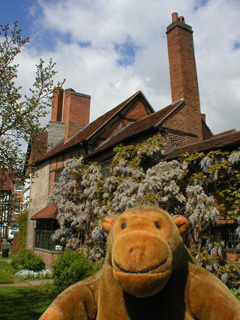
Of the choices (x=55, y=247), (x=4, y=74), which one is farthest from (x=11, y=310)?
(x=55, y=247)

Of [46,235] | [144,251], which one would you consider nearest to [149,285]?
[144,251]

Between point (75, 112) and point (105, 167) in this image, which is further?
point (75, 112)

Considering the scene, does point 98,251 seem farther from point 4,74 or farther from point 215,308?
point 215,308

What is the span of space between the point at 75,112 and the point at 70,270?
14.8m

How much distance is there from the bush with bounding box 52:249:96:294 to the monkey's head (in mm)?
7364

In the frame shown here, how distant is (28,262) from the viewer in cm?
1465

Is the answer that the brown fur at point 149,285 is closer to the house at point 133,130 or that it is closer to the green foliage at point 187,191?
the house at point 133,130

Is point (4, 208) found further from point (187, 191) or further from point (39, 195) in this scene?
point (39, 195)

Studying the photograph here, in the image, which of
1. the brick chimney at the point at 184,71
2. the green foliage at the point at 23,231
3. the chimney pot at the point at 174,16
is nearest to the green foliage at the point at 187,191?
the brick chimney at the point at 184,71

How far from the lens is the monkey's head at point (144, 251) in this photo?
6.28 ft

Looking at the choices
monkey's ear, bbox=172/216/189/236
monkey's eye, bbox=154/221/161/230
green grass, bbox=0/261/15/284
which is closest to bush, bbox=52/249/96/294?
green grass, bbox=0/261/15/284

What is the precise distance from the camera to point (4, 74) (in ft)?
23.3

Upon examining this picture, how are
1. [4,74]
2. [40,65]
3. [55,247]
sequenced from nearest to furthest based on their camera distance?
[4,74] < [40,65] < [55,247]

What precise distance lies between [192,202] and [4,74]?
6.14m
